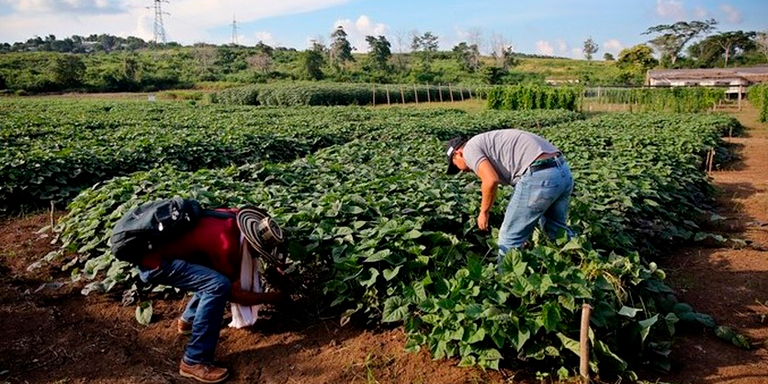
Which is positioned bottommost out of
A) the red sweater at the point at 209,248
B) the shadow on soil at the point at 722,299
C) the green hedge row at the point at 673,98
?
the shadow on soil at the point at 722,299

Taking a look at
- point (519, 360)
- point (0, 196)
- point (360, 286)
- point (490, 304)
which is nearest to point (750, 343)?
point (519, 360)

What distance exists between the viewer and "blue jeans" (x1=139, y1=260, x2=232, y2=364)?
337cm

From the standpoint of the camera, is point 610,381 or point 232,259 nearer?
point 610,381

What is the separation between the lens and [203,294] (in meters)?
3.41

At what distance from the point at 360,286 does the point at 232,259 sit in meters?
0.93

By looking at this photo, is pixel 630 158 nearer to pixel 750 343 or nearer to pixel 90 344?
pixel 750 343

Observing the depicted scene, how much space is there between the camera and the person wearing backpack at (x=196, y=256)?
10.7ft

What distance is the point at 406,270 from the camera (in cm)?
394

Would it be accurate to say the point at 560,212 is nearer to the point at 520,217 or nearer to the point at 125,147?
the point at 520,217

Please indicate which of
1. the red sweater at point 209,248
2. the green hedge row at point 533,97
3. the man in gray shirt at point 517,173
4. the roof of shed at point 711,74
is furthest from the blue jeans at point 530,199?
the roof of shed at point 711,74

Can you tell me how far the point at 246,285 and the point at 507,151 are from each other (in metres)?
2.03

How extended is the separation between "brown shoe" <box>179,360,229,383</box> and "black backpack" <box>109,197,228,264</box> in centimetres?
72

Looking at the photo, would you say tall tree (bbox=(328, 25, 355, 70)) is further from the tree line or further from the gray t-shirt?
the gray t-shirt

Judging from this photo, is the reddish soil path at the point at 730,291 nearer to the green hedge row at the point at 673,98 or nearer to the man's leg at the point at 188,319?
the man's leg at the point at 188,319
